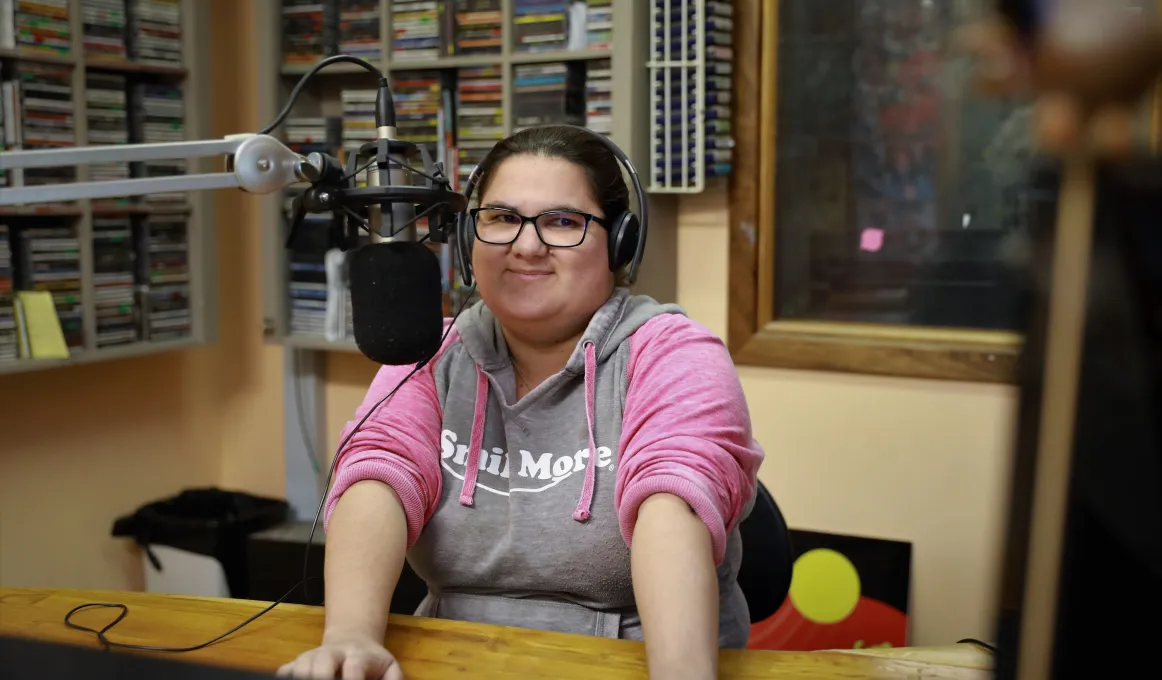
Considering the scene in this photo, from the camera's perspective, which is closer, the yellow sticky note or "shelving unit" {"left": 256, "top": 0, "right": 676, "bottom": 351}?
"shelving unit" {"left": 256, "top": 0, "right": 676, "bottom": 351}

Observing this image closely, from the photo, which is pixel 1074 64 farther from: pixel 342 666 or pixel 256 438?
pixel 256 438

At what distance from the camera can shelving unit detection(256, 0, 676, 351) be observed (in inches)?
92.7

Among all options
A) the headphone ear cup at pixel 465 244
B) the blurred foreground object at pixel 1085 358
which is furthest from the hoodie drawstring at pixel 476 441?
the blurred foreground object at pixel 1085 358

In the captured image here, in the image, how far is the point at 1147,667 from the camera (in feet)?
1.31

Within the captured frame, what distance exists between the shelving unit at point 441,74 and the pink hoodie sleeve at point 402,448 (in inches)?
44.0

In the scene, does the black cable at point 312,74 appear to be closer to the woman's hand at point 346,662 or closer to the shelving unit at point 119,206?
the woman's hand at point 346,662

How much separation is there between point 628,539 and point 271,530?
2.05m

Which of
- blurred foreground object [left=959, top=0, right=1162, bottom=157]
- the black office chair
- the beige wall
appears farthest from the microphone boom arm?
the beige wall

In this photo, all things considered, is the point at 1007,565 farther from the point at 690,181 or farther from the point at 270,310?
the point at 270,310

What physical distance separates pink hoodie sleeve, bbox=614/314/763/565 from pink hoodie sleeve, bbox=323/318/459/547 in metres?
0.25

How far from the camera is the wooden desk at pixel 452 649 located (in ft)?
3.40

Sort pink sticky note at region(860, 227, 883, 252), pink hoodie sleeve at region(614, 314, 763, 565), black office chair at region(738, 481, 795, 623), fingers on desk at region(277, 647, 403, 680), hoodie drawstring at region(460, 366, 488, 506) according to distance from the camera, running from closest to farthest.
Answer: fingers on desk at region(277, 647, 403, 680)
pink hoodie sleeve at region(614, 314, 763, 565)
hoodie drawstring at region(460, 366, 488, 506)
black office chair at region(738, 481, 795, 623)
pink sticky note at region(860, 227, 883, 252)

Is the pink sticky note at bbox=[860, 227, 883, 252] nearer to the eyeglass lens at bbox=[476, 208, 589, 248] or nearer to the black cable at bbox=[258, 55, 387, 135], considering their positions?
the eyeglass lens at bbox=[476, 208, 589, 248]

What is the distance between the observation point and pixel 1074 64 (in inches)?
13.0
